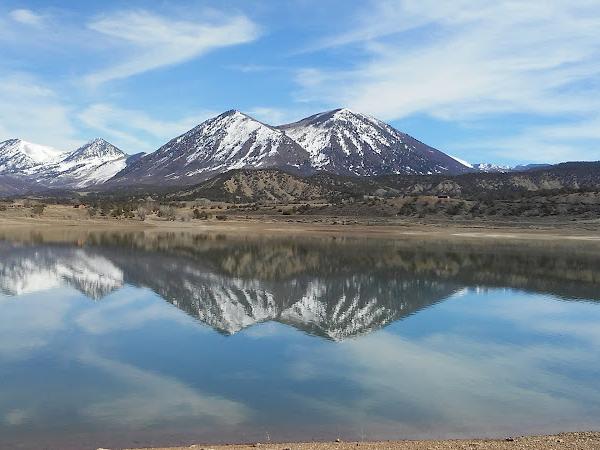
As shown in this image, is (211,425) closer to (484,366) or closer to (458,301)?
(484,366)

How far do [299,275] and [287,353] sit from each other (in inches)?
1045

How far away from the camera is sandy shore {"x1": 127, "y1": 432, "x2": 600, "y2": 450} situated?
1322 cm

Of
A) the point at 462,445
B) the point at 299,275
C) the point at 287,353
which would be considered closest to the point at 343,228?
the point at 299,275

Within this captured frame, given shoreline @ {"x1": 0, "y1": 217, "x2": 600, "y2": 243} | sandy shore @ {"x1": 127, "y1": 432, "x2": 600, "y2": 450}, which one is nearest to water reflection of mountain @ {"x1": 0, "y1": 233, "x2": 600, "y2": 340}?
sandy shore @ {"x1": 127, "y1": 432, "x2": 600, "y2": 450}

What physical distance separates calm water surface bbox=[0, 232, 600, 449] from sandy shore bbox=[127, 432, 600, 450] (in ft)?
3.32

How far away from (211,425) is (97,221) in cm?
11897

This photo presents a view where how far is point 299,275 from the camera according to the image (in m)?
50.4

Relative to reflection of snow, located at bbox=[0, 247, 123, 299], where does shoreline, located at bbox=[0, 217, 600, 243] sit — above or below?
above

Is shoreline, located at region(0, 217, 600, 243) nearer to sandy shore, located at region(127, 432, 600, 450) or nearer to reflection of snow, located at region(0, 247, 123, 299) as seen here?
reflection of snow, located at region(0, 247, 123, 299)

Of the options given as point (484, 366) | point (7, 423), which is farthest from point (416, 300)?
point (7, 423)

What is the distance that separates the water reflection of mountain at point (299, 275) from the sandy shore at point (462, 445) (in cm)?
1314

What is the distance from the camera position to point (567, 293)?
143 ft

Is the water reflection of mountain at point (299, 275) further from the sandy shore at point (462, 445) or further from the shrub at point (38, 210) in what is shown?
the shrub at point (38, 210)

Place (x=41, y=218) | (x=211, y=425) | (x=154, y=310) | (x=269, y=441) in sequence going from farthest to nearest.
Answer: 1. (x=41, y=218)
2. (x=154, y=310)
3. (x=211, y=425)
4. (x=269, y=441)
